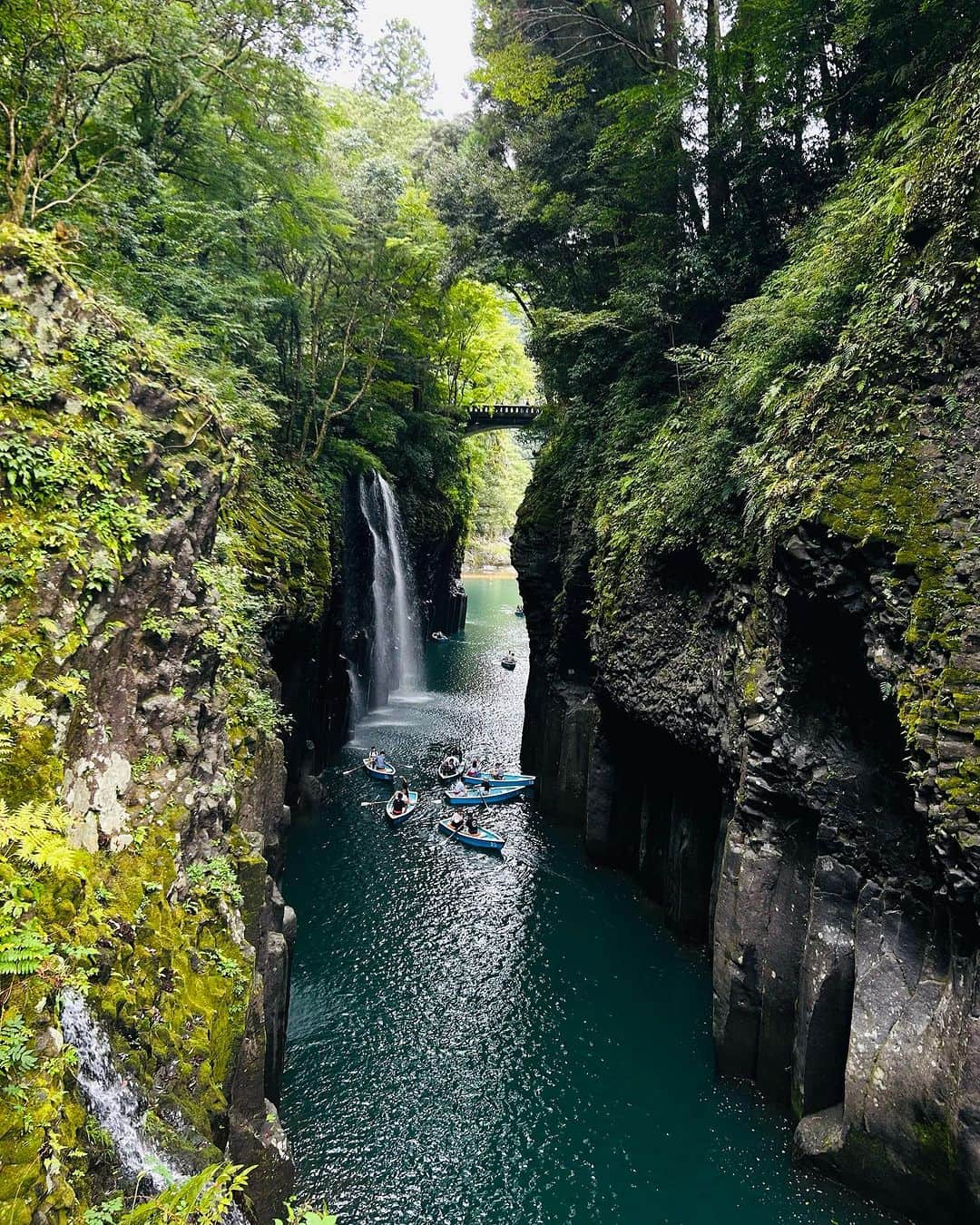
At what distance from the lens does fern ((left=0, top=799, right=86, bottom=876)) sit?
17.4 ft

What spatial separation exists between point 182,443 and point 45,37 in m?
8.21

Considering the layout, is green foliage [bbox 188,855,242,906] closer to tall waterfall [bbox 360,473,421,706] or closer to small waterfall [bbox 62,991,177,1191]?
small waterfall [bbox 62,991,177,1191]

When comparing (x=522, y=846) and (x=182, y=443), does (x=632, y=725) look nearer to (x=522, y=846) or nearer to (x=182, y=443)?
(x=522, y=846)

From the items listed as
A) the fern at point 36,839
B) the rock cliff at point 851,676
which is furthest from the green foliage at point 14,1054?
the rock cliff at point 851,676

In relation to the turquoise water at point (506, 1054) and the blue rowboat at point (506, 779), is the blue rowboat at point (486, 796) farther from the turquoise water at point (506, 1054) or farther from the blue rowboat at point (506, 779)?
the turquoise water at point (506, 1054)

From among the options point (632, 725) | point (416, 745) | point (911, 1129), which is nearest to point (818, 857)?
point (911, 1129)

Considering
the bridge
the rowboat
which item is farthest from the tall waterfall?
the rowboat

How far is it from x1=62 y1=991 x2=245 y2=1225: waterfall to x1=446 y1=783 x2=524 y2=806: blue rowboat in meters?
18.1

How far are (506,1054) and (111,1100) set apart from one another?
939cm

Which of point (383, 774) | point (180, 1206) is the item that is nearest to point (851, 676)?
point (180, 1206)

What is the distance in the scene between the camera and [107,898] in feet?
21.5

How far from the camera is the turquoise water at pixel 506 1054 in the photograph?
10492 millimetres

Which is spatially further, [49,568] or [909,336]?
[909,336]

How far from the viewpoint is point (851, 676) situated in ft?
37.6
